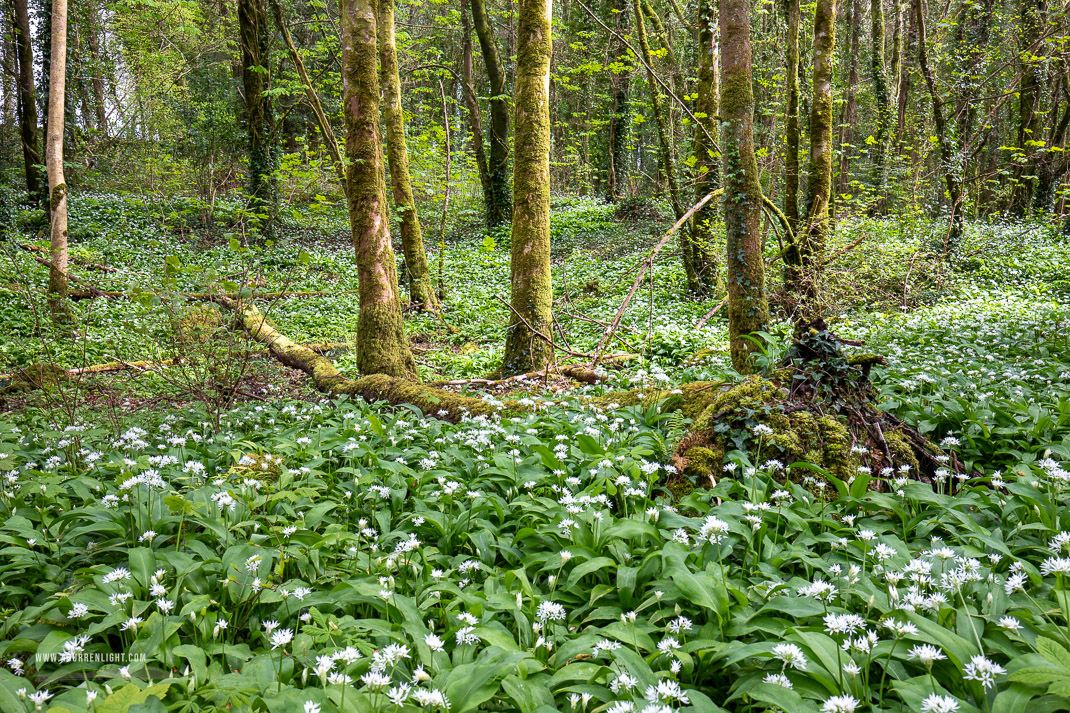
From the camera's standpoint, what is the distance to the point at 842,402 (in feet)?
11.8

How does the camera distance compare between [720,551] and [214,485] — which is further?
[214,485]

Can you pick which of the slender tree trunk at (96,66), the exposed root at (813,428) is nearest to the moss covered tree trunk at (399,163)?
the exposed root at (813,428)

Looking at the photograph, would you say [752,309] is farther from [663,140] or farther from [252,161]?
[252,161]

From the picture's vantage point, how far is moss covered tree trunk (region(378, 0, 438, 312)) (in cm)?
1106

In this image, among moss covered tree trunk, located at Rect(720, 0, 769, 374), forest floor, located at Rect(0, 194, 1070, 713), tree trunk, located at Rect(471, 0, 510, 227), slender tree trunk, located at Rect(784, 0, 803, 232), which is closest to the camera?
forest floor, located at Rect(0, 194, 1070, 713)

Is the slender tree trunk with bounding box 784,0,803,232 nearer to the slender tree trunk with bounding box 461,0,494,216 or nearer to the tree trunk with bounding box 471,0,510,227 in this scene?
the tree trunk with bounding box 471,0,510,227

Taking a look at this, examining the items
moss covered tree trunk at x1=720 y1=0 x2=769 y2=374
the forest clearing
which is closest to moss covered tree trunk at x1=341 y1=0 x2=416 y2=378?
the forest clearing

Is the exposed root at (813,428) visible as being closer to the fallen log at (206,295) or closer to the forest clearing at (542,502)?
the forest clearing at (542,502)

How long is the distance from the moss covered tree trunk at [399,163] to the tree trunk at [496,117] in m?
6.59

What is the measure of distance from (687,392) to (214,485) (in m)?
3.20

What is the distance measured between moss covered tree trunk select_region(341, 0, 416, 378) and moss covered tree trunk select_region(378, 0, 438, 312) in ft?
14.6

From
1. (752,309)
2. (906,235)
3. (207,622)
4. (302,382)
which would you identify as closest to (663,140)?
(906,235)

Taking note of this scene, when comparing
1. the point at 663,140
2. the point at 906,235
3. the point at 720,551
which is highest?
the point at 663,140

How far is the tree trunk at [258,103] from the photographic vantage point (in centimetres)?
1571
